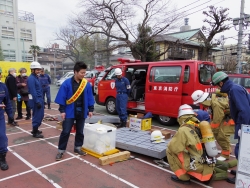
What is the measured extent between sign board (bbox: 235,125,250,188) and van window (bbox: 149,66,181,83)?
3.54m

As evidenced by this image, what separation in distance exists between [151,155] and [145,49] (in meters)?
15.2

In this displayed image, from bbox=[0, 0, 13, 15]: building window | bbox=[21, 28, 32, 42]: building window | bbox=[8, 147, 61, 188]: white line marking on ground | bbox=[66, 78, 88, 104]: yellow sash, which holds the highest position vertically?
bbox=[0, 0, 13, 15]: building window

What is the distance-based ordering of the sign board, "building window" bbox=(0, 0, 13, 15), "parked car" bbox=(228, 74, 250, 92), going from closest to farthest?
the sign board
"parked car" bbox=(228, 74, 250, 92)
"building window" bbox=(0, 0, 13, 15)

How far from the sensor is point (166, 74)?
620cm

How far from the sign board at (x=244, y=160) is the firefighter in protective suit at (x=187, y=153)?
50 cm

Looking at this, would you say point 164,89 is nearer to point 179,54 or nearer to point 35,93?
point 35,93

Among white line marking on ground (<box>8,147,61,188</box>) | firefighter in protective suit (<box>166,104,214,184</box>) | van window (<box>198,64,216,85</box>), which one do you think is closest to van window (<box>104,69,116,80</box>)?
van window (<box>198,64,216,85</box>)

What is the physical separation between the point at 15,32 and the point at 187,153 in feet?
102

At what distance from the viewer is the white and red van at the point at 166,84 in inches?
222

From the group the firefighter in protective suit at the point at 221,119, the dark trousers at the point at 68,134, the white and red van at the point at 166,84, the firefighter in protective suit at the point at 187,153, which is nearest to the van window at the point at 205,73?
the white and red van at the point at 166,84

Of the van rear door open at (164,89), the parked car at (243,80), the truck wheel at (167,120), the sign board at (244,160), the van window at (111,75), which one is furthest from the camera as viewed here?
→ the parked car at (243,80)

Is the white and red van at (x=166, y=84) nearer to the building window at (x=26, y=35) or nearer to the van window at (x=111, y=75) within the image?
the van window at (x=111, y=75)

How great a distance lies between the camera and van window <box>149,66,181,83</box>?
5907 mm

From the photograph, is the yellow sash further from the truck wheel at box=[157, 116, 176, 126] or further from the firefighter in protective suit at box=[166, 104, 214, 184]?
the truck wheel at box=[157, 116, 176, 126]
